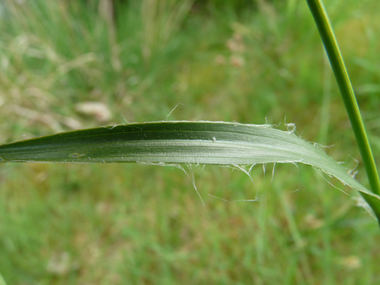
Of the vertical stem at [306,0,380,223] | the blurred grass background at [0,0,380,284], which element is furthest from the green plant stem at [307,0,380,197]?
the blurred grass background at [0,0,380,284]

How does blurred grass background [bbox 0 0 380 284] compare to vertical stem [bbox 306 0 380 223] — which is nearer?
vertical stem [bbox 306 0 380 223]

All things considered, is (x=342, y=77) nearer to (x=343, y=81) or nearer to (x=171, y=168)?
(x=343, y=81)

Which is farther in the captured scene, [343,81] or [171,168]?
[171,168]

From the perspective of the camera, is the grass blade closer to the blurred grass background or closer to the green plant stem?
the green plant stem

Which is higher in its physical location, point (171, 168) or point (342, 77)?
point (171, 168)

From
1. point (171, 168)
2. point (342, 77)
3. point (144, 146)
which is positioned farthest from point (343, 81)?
point (171, 168)

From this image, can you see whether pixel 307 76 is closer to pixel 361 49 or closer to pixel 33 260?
pixel 361 49

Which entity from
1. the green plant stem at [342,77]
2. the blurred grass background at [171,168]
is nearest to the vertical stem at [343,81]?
the green plant stem at [342,77]

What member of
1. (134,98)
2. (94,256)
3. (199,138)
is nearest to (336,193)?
(199,138)
